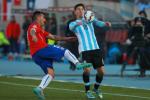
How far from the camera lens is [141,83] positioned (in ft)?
68.4

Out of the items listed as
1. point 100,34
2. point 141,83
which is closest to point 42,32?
point 141,83

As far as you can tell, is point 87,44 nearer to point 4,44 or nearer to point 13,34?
point 13,34

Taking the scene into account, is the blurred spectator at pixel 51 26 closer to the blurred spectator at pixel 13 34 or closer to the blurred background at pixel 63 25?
the blurred background at pixel 63 25

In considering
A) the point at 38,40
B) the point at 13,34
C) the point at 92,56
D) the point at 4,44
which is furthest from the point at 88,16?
the point at 4,44

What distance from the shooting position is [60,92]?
1738 cm

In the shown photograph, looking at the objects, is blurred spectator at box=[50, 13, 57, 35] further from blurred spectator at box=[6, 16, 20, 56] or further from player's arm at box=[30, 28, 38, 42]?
player's arm at box=[30, 28, 38, 42]

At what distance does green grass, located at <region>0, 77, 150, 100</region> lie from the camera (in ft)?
52.8

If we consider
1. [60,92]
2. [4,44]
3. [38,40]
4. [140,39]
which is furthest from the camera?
[4,44]

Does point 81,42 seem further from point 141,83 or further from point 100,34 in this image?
point 100,34

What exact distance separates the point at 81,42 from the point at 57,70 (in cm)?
1021

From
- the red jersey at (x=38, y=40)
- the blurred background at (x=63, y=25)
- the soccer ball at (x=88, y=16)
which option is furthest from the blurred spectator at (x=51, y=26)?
the red jersey at (x=38, y=40)

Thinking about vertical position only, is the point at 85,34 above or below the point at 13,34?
above

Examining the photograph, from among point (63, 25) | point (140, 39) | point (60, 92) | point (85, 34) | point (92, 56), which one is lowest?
point (63, 25)

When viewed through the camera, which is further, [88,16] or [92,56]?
[92,56]
